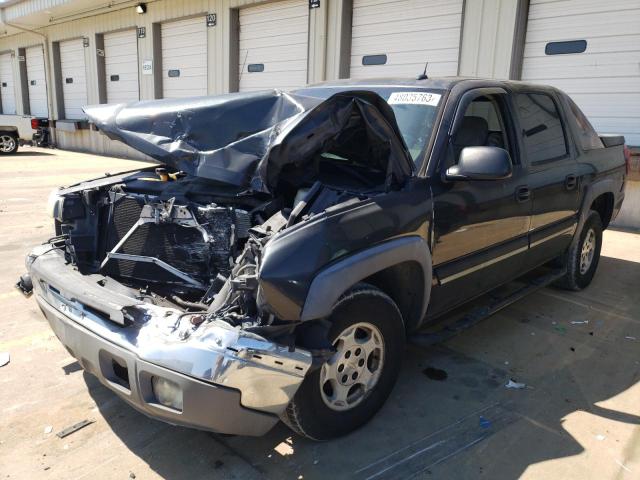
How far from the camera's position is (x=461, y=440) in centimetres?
285

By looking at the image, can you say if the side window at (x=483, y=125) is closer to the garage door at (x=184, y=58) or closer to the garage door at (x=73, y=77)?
the garage door at (x=184, y=58)

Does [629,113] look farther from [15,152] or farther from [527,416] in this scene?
[15,152]

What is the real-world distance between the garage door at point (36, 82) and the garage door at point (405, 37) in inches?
679

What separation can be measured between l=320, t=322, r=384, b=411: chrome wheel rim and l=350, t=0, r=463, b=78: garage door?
7456mm

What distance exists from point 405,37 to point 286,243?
29.6ft

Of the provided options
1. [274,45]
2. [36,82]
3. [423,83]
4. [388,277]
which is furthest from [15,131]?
[388,277]

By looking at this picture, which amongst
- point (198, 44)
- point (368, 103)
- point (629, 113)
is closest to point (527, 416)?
point (368, 103)

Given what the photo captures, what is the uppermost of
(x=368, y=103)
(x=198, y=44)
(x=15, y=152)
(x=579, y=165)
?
(x=198, y=44)

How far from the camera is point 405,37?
10.2 meters

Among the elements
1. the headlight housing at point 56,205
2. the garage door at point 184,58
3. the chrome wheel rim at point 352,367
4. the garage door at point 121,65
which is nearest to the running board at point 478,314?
the chrome wheel rim at point 352,367

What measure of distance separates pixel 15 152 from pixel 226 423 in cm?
2015

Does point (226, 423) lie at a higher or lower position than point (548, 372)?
higher

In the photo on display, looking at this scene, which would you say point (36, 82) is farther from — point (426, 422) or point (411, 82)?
point (426, 422)

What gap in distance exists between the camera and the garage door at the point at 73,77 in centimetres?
2006
